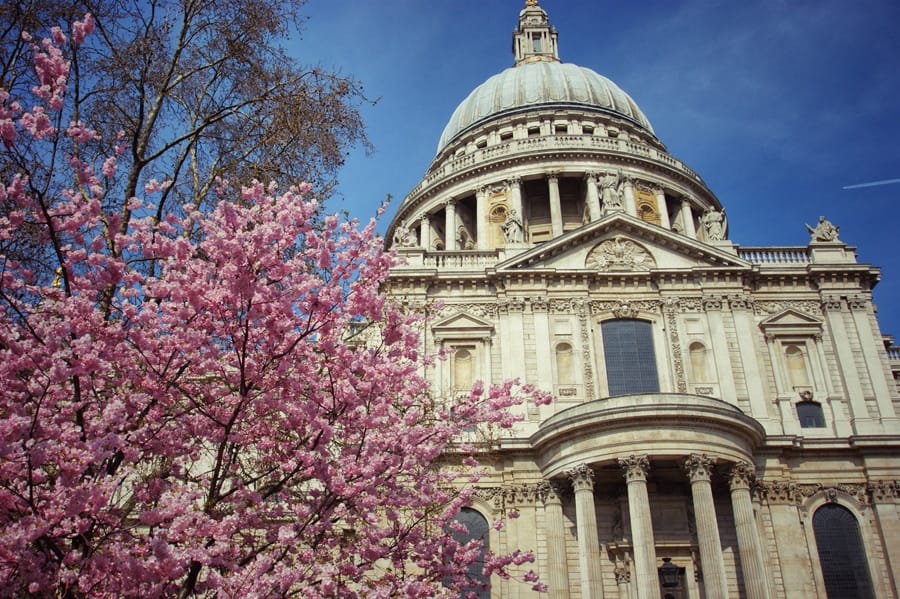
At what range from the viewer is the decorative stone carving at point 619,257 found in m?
32.0

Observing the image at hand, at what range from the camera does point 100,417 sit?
33.4ft

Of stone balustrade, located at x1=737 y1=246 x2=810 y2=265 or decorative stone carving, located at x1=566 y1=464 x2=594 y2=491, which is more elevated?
stone balustrade, located at x1=737 y1=246 x2=810 y2=265

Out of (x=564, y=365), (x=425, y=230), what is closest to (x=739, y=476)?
(x=564, y=365)

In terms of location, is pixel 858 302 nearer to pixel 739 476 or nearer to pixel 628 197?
pixel 739 476

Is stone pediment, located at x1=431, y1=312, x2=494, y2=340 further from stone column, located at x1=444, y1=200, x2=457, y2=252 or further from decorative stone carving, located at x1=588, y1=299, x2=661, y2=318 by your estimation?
stone column, located at x1=444, y1=200, x2=457, y2=252

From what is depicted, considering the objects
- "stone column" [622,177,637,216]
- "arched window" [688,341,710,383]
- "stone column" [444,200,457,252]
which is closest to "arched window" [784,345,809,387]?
"arched window" [688,341,710,383]

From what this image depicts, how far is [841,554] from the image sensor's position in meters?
27.0

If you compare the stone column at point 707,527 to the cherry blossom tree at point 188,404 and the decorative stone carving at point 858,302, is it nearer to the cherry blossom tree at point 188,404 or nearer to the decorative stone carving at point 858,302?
the decorative stone carving at point 858,302

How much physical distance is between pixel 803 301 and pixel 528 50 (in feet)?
131

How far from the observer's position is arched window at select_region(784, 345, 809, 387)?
1195 inches

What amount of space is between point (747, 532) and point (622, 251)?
1228cm

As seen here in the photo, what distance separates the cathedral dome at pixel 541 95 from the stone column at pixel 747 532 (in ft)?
110

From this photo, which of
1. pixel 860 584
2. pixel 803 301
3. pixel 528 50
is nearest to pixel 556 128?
pixel 528 50

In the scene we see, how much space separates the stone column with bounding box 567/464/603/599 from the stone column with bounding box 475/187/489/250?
21.1m
